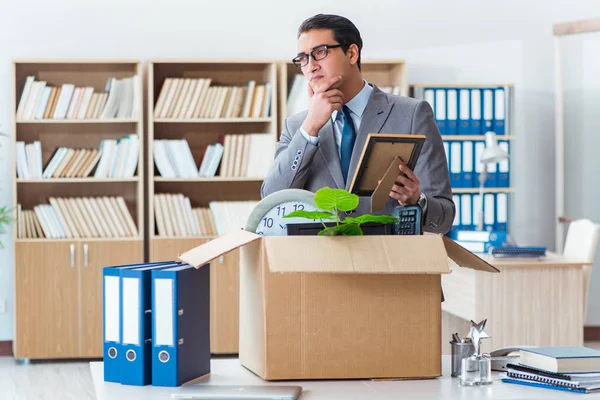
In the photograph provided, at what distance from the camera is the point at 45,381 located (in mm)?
4906

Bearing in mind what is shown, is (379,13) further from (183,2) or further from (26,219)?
(26,219)

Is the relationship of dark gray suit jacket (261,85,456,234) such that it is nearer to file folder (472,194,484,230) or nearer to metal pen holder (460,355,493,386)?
metal pen holder (460,355,493,386)

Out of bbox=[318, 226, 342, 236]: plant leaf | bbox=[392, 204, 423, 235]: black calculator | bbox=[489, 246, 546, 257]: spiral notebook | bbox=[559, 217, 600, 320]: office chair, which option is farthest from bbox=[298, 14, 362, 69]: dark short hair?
bbox=[559, 217, 600, 320]: office chair

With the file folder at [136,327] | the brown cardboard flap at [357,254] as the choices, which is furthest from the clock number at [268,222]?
the file folder at [136,327]

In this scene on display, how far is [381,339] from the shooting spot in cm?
175

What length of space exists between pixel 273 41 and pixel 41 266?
6.95 feet

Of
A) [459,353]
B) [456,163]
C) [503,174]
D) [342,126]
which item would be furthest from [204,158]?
[459,353]

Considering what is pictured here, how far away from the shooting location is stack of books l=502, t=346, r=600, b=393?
5.63 ft

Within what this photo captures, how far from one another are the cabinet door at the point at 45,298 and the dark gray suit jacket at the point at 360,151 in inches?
137

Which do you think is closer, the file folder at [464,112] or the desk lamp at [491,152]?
the desk lamp at [491,152]

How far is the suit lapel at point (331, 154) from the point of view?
2152 millimetres

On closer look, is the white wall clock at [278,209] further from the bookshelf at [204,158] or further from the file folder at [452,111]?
the file folder at [452,111]

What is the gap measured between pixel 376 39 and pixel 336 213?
4428 mm

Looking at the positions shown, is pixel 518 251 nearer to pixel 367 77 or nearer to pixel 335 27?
pixel 367 77
